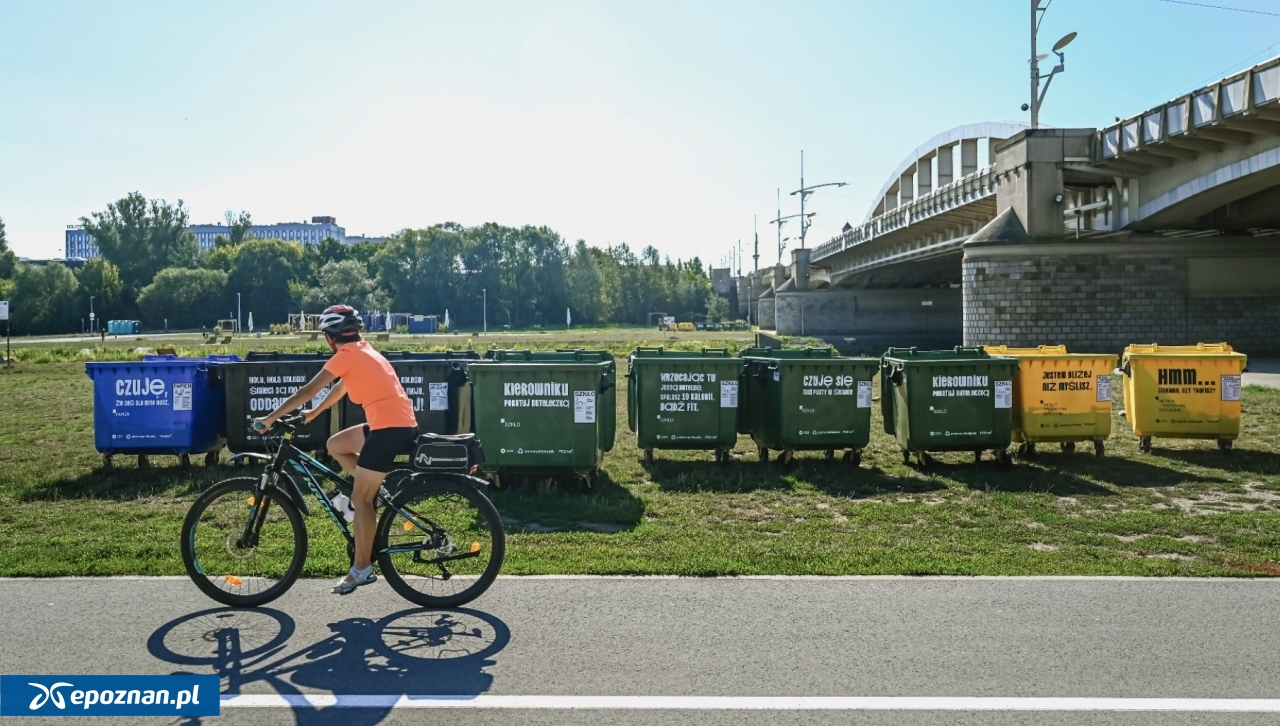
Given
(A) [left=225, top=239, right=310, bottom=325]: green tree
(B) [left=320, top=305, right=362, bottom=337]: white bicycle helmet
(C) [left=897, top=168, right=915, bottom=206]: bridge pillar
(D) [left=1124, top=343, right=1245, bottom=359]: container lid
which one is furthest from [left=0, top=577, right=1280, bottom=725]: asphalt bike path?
(A) [left=225, top=239, right=310, bottom=325]: green tree

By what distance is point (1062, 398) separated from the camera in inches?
481

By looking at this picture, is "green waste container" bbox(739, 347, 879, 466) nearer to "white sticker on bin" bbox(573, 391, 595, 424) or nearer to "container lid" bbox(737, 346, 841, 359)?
"container lid" bbox(737, 346, 841, 359)

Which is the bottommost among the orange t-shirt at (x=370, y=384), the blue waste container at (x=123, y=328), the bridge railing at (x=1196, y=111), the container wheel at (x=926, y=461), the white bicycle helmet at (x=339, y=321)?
the container wheel at (x=926, y=461)

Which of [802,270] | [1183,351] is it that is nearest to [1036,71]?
[1183,351]

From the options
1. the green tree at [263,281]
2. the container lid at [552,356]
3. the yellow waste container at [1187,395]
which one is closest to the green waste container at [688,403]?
the container lid at [552,356]

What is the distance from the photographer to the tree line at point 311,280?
106438 millimetres

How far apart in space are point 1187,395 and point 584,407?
7.84m

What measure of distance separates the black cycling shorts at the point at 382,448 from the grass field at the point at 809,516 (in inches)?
48.2

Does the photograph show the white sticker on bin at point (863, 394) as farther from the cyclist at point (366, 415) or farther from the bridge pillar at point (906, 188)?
the bridge pillar at point (906, 188)

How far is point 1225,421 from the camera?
1261 centimetres

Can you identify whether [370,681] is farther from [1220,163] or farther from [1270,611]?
[1220,163]

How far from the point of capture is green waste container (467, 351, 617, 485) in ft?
32.9

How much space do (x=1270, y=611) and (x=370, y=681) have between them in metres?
4.97

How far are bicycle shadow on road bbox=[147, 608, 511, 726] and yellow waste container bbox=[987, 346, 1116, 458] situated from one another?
848cm
